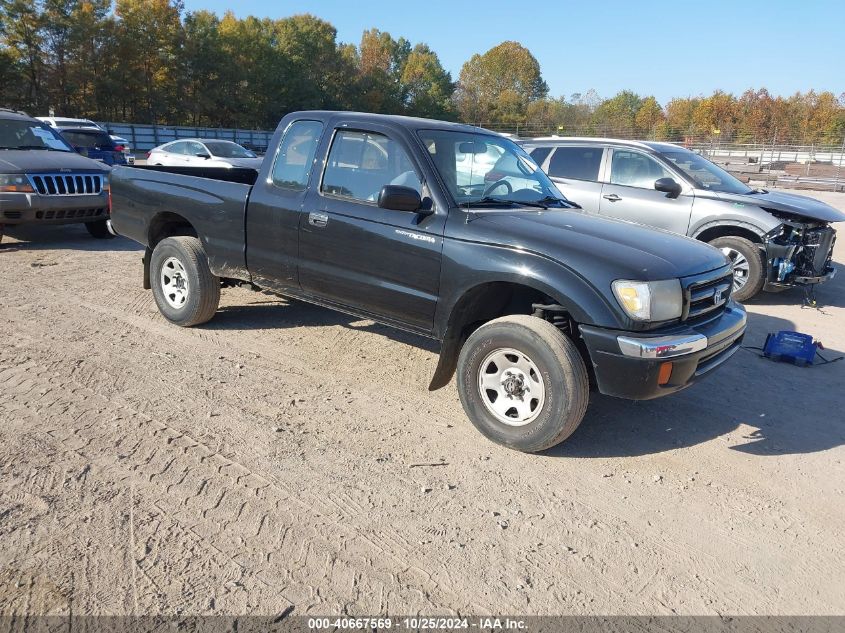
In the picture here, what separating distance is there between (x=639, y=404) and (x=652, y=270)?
4.72 feet

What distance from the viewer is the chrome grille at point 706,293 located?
3812mm

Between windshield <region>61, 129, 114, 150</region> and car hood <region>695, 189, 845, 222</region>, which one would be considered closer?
car hood <region>695, 189, 845, 222</region>

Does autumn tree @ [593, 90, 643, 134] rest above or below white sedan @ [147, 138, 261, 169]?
above

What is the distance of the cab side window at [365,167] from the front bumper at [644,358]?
64.3 inches

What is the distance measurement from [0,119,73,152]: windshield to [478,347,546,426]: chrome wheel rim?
352 inches

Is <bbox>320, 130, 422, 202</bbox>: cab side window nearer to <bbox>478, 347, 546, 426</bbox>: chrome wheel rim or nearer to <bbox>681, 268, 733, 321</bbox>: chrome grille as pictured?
<bbox>478, 347, 546, 426</bbox>: chrome wheel rim

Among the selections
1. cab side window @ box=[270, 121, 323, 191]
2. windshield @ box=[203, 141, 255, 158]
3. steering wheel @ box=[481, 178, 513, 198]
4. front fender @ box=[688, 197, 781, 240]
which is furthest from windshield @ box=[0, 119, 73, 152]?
front fender @ box=[688, 197, 781, 240]

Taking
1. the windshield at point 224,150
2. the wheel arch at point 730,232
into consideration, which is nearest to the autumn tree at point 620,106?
the windshield at point 224,150

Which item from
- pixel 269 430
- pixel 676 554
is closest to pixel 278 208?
pixel 269 430

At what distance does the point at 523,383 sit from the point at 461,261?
2.77ft

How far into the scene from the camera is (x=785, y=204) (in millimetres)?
7902

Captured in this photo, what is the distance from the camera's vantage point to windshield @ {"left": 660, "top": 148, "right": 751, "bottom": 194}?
8281mm

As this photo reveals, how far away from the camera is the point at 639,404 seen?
4.76 metres

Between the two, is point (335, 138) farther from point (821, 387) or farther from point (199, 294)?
point (821, 387)
